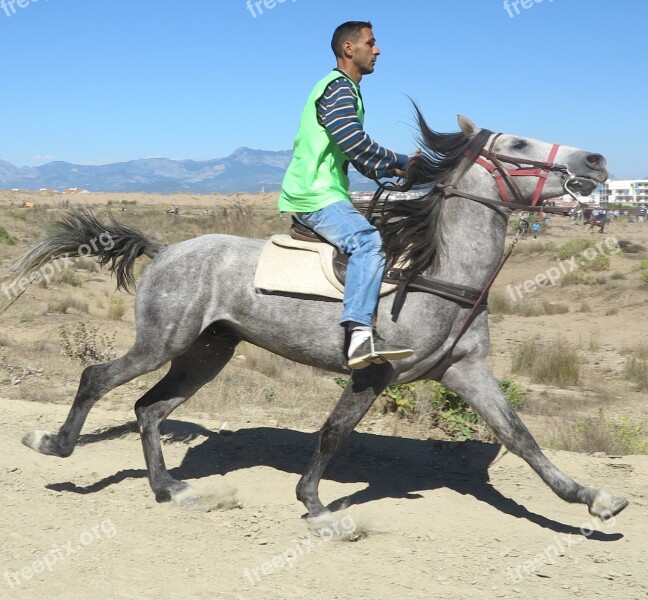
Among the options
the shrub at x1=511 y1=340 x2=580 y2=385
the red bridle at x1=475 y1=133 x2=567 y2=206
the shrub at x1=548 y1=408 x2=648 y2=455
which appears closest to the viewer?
the red bridle at x1=475 y1=133 x2=567 y2=206

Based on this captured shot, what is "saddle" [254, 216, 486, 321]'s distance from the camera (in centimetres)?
529

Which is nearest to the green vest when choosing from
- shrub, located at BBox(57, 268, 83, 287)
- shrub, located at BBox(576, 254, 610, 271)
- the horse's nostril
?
the horse's nostril

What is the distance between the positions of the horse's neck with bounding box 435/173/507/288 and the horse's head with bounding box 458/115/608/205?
93 mm

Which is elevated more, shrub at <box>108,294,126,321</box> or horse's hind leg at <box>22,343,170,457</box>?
horse's hind leg at <box>22,343,170,457</box>

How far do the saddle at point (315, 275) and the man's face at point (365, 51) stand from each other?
3.86 ft

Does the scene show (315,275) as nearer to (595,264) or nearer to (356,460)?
(356,460)

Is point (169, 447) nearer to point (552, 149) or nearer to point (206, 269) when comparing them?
point (206, 269)

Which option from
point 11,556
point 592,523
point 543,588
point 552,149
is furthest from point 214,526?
point 552,149

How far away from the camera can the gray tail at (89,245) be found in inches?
252

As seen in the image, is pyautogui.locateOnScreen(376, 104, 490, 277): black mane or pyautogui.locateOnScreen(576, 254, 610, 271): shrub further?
pyautogui.locateOnScreen(576, 254, 610, 271): shrub

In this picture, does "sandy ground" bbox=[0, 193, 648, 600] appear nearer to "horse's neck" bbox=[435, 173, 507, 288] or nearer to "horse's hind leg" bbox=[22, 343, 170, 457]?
"horse's hind leg" bbox=[22, 343, 170, 457]

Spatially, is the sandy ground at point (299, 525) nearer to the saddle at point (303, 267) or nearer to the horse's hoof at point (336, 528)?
the horse's hoof at point (336, 528)

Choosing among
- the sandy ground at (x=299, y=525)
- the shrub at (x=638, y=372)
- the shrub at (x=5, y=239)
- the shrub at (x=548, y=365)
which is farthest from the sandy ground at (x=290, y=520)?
the shrub at (x=5, y=239)

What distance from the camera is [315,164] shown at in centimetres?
536
